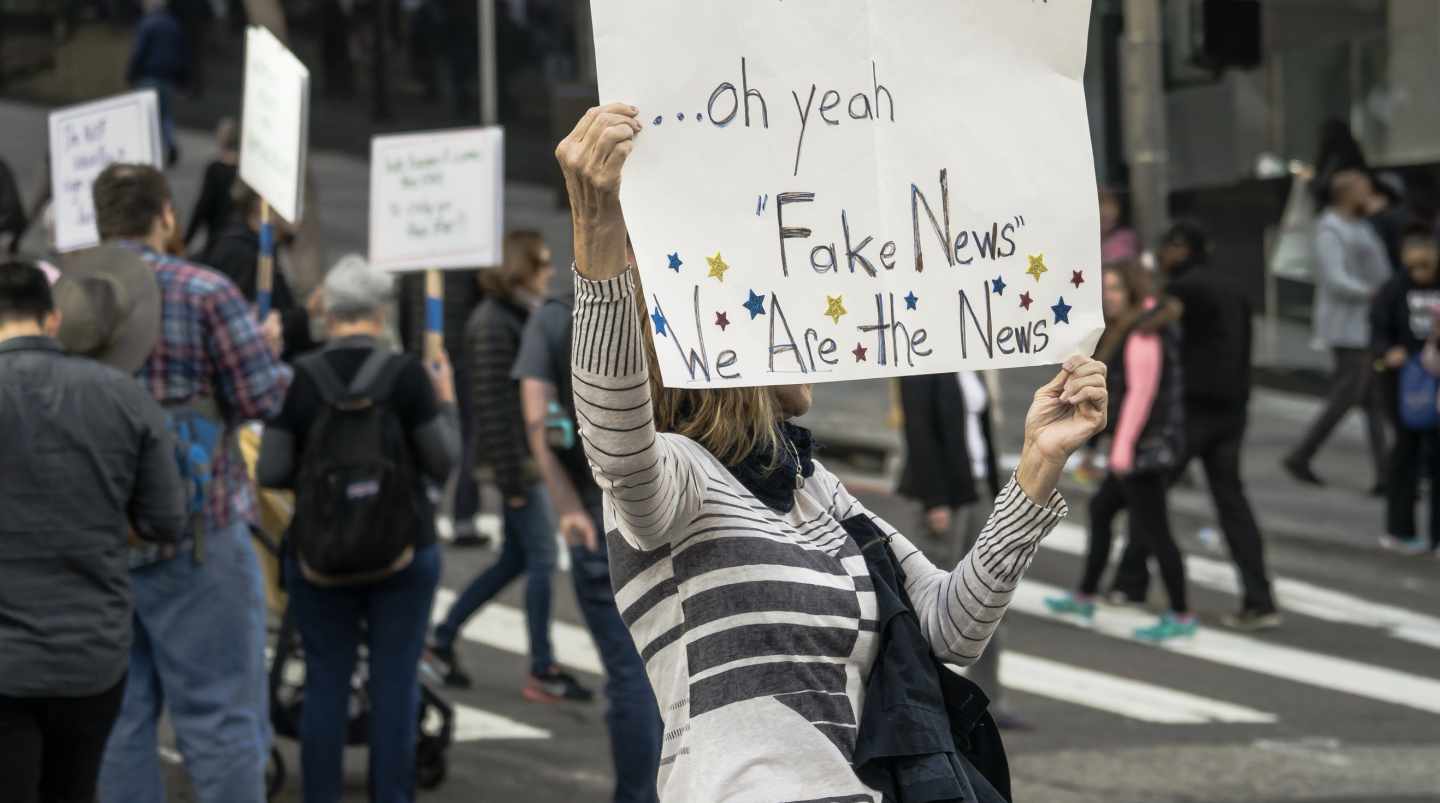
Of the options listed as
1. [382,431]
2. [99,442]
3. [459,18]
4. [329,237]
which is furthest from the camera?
[459,18]

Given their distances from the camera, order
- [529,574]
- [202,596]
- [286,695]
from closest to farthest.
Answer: [202,596]
[286,695]
[529,574]

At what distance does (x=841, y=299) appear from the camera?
345cm

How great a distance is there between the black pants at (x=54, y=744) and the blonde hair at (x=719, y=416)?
2.30 meters

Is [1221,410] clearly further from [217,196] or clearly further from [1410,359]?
[217,196]

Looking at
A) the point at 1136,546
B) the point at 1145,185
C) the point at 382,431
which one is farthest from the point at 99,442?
the point at 1145,185

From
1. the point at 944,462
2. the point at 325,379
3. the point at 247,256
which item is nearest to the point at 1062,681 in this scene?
the point at 944,462

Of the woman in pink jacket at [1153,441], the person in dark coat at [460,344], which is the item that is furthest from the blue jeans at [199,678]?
the woman in pink jacket at [1153,441]

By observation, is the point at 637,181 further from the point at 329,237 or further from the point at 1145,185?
the point at 329,237

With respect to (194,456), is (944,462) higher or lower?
lower

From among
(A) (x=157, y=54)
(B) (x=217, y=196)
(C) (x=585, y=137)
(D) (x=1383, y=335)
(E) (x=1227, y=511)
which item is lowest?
(E) (x=1227, y=511)

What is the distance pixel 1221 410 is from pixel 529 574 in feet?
12.2

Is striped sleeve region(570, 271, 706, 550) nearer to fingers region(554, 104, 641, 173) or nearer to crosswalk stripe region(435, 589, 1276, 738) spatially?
fingers region(554, 104, 641, 173)

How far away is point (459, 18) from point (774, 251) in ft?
65.1

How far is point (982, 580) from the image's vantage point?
3502 millimetres
